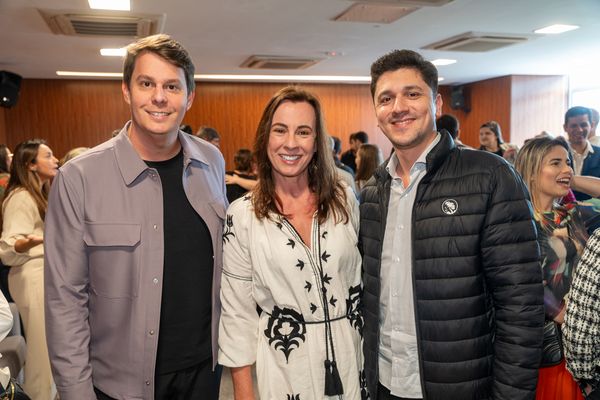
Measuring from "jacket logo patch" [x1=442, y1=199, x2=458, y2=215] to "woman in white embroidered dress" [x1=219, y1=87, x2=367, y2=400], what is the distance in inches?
14.8

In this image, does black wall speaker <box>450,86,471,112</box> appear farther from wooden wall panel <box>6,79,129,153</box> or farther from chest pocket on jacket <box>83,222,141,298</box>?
chest pocket on jacket <box>83,222,141,298</box>

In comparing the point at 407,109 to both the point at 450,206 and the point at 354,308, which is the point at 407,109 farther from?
the point at 354,308

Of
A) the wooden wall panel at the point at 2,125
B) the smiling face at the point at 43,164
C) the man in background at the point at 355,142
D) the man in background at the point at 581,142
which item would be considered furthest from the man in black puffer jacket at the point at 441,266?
the wooden wall panel at the point at 2,125

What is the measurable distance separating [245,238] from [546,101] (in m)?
11.2

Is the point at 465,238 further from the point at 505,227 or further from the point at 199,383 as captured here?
the point at 199,383

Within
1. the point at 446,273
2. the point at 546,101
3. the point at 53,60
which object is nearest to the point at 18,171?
the point at 446,273

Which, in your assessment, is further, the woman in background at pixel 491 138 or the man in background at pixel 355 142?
the man in background at pixel 355 142

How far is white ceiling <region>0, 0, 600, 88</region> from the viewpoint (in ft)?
16.4

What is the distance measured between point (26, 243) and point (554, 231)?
316 cm

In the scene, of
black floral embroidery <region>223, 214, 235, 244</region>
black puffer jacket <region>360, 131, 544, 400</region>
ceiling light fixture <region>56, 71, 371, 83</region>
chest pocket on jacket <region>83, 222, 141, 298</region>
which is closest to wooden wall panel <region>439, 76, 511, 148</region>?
ceiling light fixture <region>56, 71, 371, 83</region>

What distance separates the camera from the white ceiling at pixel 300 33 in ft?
16.4

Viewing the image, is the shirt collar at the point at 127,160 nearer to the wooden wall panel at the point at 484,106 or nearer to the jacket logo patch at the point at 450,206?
the jacket logo patch at the point at 450,206

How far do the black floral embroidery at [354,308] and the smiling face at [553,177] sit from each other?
132 centimetres

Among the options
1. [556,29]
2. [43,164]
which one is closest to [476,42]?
[556,29]
